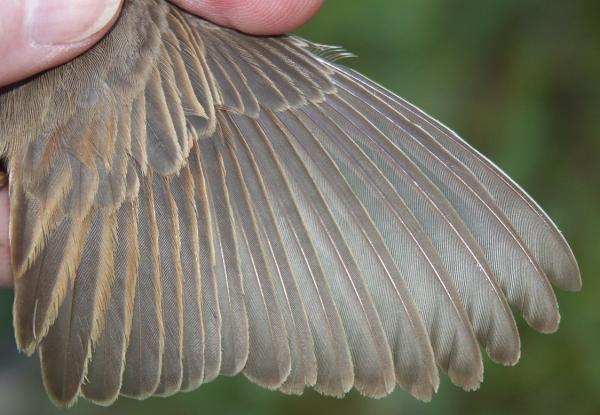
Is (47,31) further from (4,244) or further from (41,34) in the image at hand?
(4,244)

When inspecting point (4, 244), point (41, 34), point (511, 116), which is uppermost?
point (41, 34)

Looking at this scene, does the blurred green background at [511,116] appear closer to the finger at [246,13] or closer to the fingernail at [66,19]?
the finger at [246,13]

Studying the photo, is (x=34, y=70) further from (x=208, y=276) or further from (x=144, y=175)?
(x=208, y=276)

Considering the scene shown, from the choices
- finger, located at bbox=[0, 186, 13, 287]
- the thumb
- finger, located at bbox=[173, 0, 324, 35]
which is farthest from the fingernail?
finger, located at bbox=[0, 186, 13, 287]

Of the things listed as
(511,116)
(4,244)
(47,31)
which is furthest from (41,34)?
(511,116)

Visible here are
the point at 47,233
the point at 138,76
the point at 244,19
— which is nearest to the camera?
the point at 47,233

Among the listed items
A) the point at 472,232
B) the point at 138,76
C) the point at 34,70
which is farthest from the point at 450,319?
the point at 34,70

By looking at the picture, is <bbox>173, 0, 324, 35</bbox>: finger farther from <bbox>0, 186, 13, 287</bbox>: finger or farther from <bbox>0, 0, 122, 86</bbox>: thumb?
<bbox>0, 186, 13, 287</bbox>: finger
